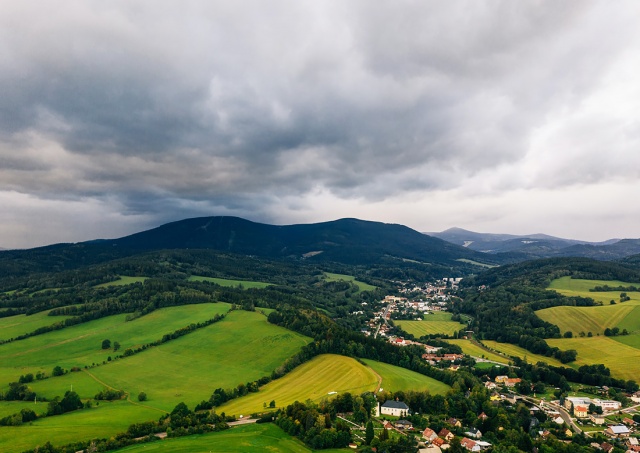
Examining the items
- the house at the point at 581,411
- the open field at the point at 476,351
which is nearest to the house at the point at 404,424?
the house at the point at 581,411

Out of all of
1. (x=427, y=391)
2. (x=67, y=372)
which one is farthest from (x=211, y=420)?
(x=67, y=372)

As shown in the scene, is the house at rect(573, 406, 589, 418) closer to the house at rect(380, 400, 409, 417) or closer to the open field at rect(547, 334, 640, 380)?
the open field at rect(547, 334, 640, 380)

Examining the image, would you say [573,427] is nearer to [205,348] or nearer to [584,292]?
[205,348]

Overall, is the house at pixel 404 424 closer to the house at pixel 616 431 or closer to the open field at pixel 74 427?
the house at pixel 616 431

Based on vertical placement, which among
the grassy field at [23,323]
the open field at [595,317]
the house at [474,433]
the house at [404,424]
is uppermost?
the open field at [595,317]

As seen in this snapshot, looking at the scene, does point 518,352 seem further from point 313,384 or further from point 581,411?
point 313,384

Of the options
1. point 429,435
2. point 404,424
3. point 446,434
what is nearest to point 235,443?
point 404,424
